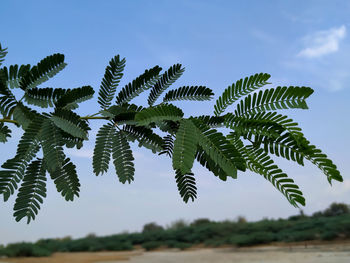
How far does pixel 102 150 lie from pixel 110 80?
7.5 inches

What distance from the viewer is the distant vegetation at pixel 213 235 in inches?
443

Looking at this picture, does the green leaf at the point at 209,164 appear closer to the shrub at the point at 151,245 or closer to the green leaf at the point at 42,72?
the green leaf at the point at 42,72

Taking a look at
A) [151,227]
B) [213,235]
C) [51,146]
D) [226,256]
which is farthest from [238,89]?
[151,227]

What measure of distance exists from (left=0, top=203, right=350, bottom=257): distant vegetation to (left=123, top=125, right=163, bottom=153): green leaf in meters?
11.4

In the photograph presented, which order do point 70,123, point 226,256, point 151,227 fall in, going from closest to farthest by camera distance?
point 70,123, point 226,256, point 151,227

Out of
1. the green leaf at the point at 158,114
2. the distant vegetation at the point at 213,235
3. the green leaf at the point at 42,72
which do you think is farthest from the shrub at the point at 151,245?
the green leaf at the point at 158,114

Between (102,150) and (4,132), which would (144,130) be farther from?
A: (4,132)

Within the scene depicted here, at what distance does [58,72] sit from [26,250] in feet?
40.0

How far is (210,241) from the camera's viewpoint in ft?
41.5

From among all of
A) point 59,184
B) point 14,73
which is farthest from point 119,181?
point 14,73

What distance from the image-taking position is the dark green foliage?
0.65 meters

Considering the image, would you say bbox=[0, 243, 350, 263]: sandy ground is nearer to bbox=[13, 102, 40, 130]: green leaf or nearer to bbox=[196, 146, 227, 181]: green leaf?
bbox=[196, 146, 227, 181]: green leaf

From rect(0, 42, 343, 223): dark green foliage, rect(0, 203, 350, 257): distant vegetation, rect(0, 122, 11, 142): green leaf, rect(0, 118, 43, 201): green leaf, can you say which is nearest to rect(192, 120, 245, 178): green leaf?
rect(0, 42, 343, 223): dark green foliage

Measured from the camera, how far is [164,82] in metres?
0.89
